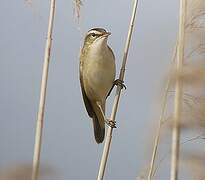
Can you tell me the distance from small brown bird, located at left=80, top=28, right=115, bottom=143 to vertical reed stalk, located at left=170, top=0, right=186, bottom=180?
1.15 ft

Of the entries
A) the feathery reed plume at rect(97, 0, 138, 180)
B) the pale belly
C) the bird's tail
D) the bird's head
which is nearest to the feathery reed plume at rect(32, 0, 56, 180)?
the feathery reed plume at rect(97, 0, 138, 180)

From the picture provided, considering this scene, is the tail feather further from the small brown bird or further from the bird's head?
the bird's head

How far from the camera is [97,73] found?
2252 mm

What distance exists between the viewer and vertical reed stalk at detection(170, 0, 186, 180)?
1.79 m

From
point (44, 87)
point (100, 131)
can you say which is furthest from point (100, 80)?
point (44, 87)

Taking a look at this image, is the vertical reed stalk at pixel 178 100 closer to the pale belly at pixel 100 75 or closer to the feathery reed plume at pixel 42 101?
the pale belly at pixel 100 75

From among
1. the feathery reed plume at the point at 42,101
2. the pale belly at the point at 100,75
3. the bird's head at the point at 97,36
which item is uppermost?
the bird's head at the point at 97,36

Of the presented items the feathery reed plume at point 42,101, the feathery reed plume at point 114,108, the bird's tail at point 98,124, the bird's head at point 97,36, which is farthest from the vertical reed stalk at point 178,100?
the bird's tail at point 98,124

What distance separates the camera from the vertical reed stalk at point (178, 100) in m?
1.79

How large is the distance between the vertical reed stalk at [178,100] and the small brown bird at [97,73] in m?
0.35

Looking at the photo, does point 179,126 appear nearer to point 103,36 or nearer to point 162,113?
point 162,113

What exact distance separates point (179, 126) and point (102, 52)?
0.58m

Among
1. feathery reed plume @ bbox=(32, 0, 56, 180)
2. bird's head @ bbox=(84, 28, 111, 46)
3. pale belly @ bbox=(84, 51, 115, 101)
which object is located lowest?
feathery reed plume @ bbox=(32, 0, 56, 180)

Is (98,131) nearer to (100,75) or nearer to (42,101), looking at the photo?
(100,75)
